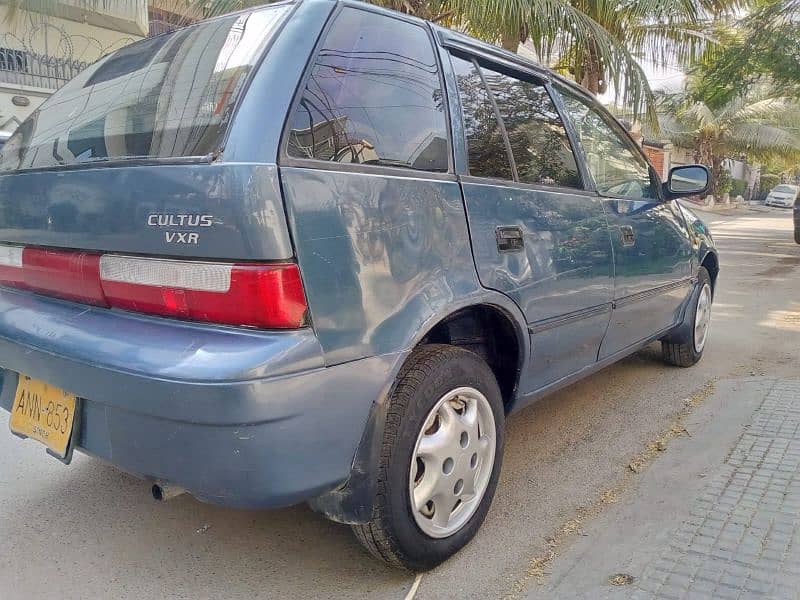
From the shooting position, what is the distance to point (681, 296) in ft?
13.2

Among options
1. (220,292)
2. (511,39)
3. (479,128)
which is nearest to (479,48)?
(479,128)

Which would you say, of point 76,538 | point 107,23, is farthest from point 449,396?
point 107,23

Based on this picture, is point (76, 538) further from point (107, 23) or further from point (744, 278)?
point (107, 23)

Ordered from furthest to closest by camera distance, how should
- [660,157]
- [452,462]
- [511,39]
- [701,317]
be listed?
[660,157]
[511,39]
[701,317]
[452,462]

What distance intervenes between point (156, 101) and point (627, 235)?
224 cm

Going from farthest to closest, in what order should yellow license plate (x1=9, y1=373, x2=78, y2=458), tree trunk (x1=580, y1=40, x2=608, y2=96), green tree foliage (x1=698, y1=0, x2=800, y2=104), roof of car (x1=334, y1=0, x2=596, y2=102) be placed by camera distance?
green tree foliage (x1=698, y1=0, x2=800, y2=104) < tree trunk (x1=580, y1=40, x2=608, y2=96) < roof of car (x1=334, y1=0, x2=596, y2=102) < yellow license plate (x1=9, y1=373, x2=78, y2=458)

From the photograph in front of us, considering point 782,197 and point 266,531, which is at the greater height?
point 782,197

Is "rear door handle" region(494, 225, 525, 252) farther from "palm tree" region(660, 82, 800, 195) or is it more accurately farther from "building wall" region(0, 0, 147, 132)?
"palm tree" region(660, 82, 800, 195)

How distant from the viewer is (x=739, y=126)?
2780 cm

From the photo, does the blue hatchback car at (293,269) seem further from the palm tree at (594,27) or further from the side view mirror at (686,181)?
the palm tree at (594,27)

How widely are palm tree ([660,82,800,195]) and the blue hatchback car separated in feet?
86.9

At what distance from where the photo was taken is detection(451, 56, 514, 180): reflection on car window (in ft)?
8.03

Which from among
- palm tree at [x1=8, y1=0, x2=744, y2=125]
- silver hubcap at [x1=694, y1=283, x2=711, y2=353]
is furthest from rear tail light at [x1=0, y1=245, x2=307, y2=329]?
palm tree at [x1=8, y1=0, x2=744, y2=125]

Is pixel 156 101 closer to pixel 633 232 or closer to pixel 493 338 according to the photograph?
pixel 493 338
